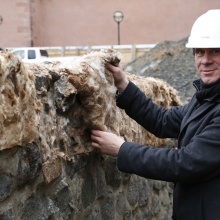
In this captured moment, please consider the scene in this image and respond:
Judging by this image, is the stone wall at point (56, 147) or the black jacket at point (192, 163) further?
the black jacket at point (192, 163)

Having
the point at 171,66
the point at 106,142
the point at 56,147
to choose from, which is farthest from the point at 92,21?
the point at 56,147

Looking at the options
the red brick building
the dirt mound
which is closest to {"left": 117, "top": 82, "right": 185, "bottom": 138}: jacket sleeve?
the dirt mound

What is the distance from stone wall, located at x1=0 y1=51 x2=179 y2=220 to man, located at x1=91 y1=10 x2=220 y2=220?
0.15 m

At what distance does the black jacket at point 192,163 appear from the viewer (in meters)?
1.99

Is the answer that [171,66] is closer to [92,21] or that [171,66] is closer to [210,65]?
[210,65]

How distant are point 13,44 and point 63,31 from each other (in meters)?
2.41

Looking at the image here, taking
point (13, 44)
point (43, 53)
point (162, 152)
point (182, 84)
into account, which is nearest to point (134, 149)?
point (162, 152)

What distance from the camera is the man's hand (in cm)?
219

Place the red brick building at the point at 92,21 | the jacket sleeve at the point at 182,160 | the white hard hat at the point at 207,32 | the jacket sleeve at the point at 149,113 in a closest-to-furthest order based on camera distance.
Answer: the jacket sleeve at the point at 182,160, the white hard hat at the point at 207,32, the jacket sleeve at the point at 149,113, the red brick building at the point at 92,21

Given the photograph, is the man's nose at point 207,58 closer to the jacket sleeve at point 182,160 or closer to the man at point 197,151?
the man at point 197,151

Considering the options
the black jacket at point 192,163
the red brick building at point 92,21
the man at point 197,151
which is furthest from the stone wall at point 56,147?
the red brick building at point 92,21

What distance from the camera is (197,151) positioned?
78.3 inches

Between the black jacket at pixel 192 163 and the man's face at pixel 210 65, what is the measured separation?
8cm

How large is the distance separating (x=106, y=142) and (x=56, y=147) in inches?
9.6
